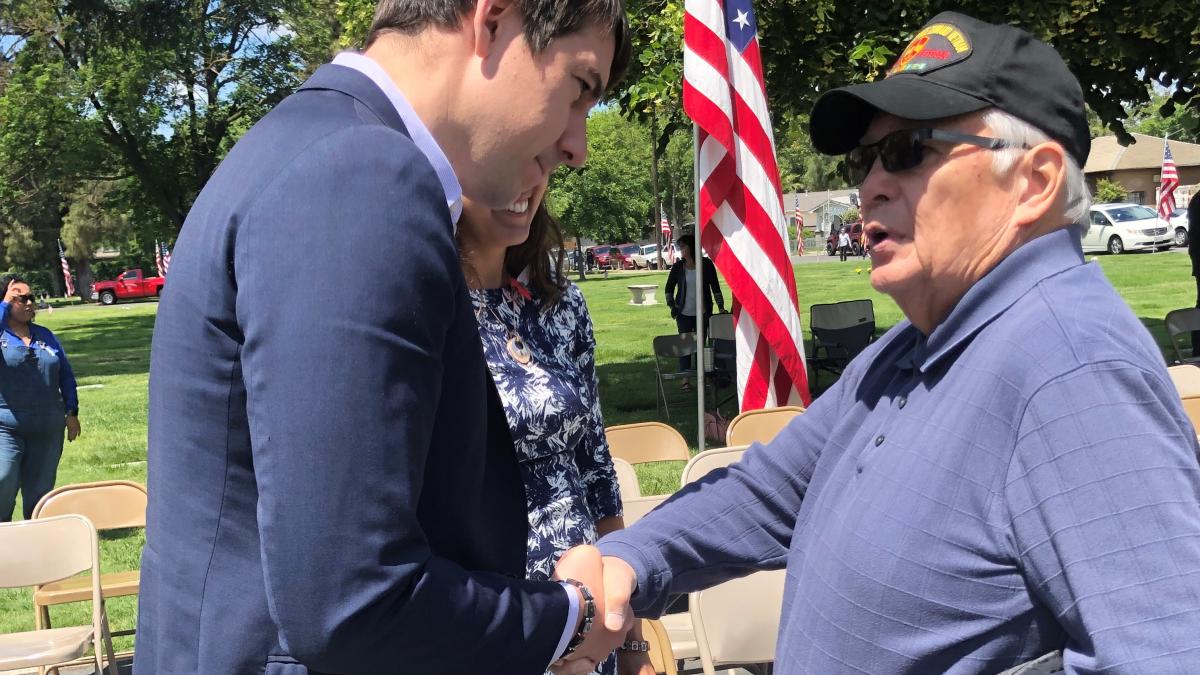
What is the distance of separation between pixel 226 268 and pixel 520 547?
57 centimetres

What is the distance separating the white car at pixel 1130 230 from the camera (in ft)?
94.9

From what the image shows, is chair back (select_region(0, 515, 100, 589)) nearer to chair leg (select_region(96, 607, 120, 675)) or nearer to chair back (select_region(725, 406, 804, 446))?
chair leg (select_region(96, 607, 120, 675))

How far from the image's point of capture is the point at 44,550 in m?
4.55

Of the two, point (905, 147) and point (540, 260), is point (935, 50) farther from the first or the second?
point (540, 260)

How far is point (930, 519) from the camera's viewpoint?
4.30ft

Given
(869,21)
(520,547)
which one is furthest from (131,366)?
(520,547)

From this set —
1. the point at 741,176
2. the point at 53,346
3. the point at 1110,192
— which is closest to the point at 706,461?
the point at 741,176

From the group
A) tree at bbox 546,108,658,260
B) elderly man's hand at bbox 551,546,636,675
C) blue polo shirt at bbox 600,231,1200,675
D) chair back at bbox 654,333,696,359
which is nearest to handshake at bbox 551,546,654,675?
elderly man's hand at bbox 551,546,636,675

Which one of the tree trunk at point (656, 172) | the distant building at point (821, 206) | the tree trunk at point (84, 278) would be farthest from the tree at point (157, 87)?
the distant building at point (821, 206)

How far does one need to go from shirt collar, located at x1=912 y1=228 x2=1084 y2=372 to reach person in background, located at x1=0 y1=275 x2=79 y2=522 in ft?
22.7

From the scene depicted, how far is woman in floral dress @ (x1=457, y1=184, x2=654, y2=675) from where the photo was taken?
7.61 feet

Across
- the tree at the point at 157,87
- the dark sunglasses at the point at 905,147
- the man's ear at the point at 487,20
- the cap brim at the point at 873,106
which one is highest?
the tree at the point at 157,87

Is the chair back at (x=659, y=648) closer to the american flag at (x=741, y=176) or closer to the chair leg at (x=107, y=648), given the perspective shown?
the chair leg at (x=107, y=648)

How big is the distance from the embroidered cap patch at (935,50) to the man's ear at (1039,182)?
0.59 ft
